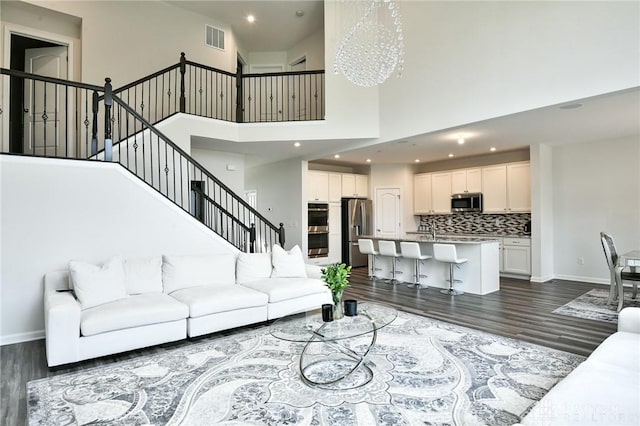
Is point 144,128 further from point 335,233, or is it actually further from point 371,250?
point 335,233

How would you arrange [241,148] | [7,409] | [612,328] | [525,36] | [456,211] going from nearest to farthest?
[7,409], [612,328], [525,36], [241,148], [456,211]

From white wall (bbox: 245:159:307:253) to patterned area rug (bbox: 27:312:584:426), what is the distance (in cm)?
488

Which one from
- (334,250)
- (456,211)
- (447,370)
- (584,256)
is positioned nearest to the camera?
(447,370)

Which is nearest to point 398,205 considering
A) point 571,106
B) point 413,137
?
point 413,137

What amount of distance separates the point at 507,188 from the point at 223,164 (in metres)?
6.30

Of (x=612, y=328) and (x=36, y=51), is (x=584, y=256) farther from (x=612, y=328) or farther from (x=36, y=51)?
(x=36, y=51)

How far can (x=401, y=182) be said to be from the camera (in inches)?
365

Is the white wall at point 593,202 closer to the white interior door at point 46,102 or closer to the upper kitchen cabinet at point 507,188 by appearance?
the upper kitchen cabinet at point 507,188

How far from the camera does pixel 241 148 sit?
24.2ft

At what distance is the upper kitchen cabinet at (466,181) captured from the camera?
812 cm

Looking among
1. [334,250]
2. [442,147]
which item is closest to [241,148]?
[334,250]

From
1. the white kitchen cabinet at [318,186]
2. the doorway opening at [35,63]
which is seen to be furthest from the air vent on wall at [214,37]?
the white kitchen cabinet at [318,186]

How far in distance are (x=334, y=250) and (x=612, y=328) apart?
233 inches

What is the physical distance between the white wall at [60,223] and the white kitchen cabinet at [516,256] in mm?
6619
